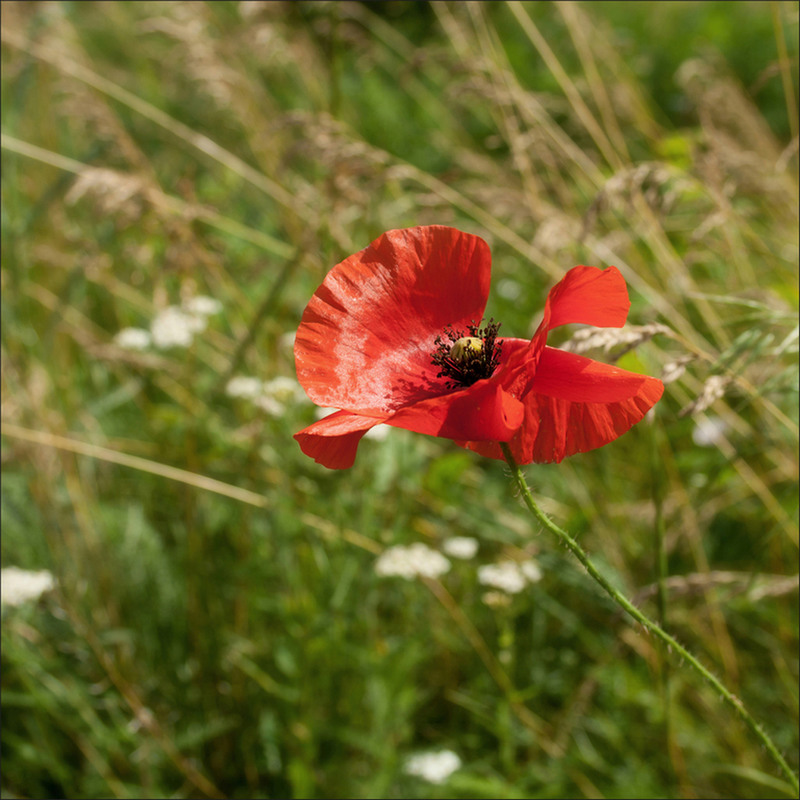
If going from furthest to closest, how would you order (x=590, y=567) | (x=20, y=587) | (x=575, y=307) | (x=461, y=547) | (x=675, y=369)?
(x=461, y=547), (x=20, y=587), (x=675, y=369), (x=575, y=307), (x=590, y=567)

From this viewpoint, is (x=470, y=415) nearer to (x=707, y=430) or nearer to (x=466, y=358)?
(x=466, y=358)

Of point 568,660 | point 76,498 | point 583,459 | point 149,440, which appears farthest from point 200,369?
point 568,660

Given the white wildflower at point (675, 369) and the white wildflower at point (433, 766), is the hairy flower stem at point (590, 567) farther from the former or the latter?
the white wildflower at point (433, 766)

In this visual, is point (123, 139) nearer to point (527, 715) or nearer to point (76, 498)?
point (76, 498)

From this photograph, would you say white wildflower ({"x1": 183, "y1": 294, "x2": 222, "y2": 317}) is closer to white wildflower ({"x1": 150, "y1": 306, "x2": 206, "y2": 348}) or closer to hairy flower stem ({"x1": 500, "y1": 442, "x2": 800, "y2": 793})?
white wildflower ({"x1": 150, "y1": 306, "x2": 206, "y2": 348})

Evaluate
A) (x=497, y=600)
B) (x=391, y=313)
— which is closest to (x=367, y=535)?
(x=497, y=600)

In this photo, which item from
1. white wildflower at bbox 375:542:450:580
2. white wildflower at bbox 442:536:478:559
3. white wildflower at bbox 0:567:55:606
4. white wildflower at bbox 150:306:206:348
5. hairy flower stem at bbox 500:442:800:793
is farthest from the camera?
white wildflower at bbox 150:306:206:348

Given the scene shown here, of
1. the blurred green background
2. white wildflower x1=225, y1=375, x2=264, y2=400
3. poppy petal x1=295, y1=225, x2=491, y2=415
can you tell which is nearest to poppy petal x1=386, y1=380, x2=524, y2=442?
poppy petal x1=295, y1=225, x2=491, y2=415
